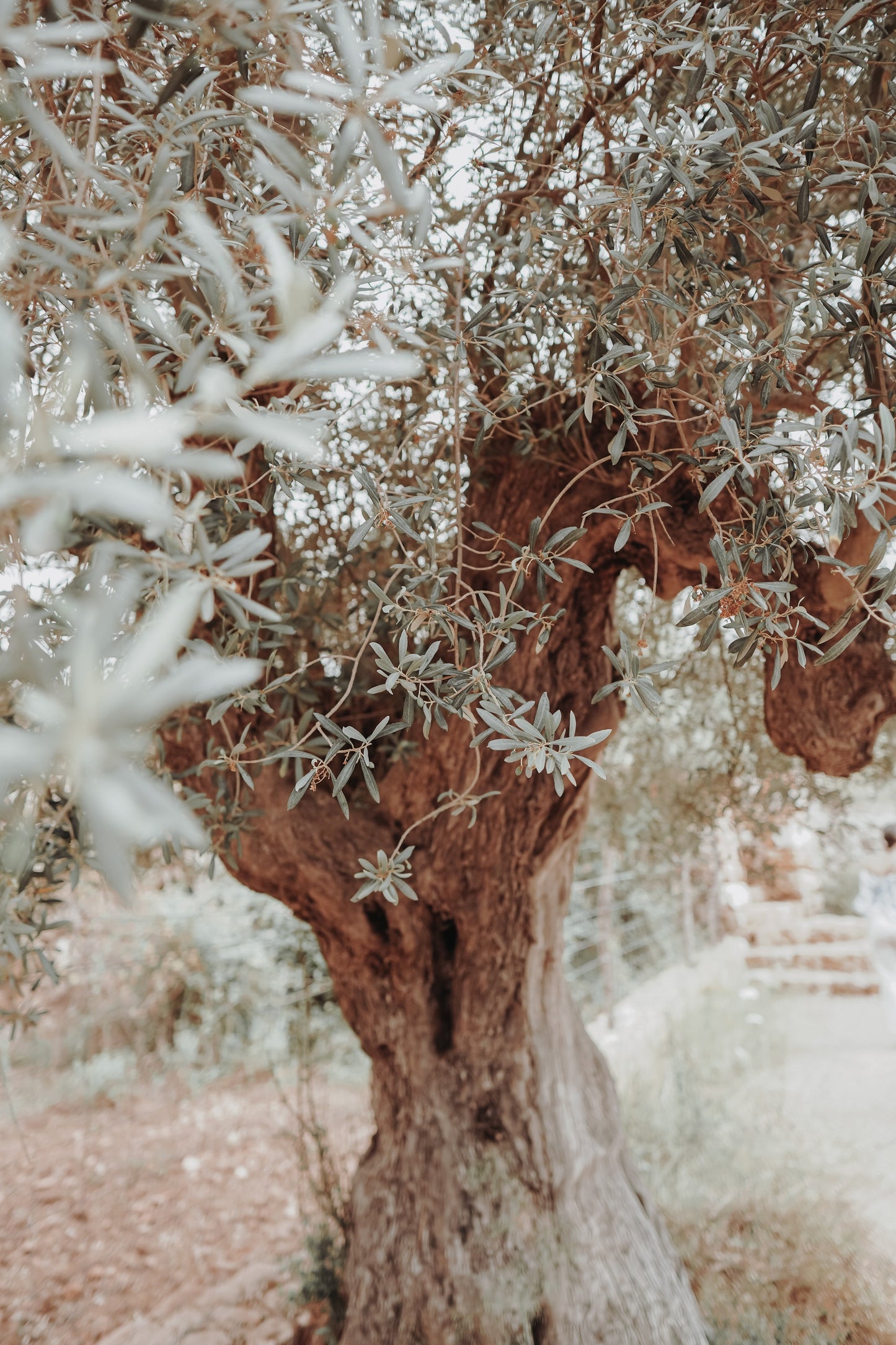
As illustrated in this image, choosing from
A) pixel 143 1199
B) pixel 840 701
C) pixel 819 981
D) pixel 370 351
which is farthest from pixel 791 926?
pixel 370 351

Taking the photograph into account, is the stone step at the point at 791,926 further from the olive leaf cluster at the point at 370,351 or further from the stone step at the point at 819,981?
the olive leaf cluster at the point at 370,351

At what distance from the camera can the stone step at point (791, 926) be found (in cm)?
967

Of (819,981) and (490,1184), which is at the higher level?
(490,1184)

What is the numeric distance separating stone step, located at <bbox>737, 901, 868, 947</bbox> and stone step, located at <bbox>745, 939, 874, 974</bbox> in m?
0.12

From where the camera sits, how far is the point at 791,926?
33.1 ft

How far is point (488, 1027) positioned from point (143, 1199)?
3.23m

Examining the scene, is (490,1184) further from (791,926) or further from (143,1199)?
(791,926)

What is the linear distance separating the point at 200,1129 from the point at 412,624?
5.65 m

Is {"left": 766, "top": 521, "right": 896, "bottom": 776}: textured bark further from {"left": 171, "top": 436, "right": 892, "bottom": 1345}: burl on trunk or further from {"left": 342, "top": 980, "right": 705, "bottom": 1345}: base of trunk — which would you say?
{"left": 342, "top": 980, "right": 705, "bottom": 1345}: base of trunk

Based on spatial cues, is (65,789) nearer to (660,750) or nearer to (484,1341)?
(484,1341)

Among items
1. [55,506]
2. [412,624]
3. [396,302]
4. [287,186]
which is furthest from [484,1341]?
[396,302]

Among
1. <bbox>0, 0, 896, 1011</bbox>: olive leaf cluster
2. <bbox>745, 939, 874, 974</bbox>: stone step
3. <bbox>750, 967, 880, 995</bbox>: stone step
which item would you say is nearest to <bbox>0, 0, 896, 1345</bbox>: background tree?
<bbox>0, 0, 896, 1011</bbox>: olive leaf cluster

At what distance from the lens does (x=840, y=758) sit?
94.3 inches

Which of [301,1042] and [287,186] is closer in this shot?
[287,186]
